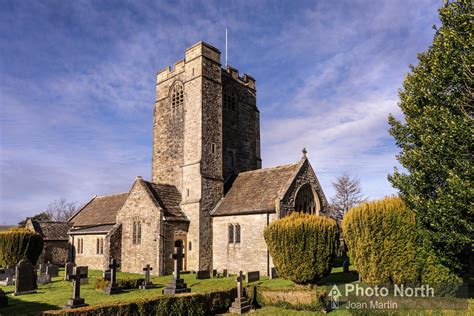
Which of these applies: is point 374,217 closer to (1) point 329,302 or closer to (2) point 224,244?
(1) point 329,302

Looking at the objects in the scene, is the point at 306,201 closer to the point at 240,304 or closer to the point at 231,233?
the point at 231,233

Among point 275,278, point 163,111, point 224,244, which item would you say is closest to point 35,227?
point 163,111

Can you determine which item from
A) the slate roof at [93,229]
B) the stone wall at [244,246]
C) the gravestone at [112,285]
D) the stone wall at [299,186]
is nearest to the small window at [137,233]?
the slate roof at [93,229]

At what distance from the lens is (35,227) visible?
1581 inches

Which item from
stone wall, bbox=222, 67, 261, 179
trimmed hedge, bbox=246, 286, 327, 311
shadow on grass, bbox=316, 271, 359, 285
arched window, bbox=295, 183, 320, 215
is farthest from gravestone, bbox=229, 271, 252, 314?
stone wall, bbox=222, 67, 261, 179

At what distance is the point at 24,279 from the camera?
2189 centimetres

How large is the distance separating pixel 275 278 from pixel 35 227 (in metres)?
29.5

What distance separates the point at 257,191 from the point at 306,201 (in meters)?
3.91

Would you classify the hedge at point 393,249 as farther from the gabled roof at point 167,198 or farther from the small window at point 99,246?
the small window at point 99,246

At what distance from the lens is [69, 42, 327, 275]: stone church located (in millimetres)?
27438

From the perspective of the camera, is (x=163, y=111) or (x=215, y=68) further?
(x=163, y=111)

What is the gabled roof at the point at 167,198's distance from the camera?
29.1m

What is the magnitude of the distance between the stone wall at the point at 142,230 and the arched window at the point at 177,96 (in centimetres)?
808

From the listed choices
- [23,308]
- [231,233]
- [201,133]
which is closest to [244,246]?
[231,233]
